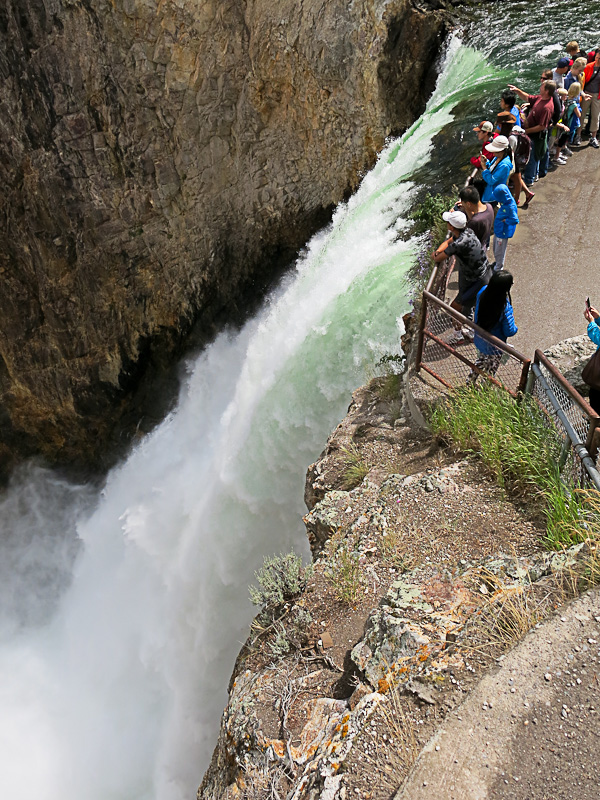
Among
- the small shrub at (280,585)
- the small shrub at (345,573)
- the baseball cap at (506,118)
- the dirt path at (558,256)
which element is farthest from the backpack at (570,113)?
the small shrub at (280,585)

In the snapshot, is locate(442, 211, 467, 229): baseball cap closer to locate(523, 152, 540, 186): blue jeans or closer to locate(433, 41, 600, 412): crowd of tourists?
locate(433, 41, 600, 412): crowd of tourists

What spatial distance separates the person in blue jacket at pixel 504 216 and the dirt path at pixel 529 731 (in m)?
3.74

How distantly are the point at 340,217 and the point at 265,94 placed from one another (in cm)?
298

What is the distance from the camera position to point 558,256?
6.69 metres

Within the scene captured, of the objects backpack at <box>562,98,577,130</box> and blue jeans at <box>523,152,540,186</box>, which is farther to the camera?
backpack at <box>562,98,577,130</box>

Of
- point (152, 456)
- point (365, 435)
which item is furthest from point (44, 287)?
point (365, 435)

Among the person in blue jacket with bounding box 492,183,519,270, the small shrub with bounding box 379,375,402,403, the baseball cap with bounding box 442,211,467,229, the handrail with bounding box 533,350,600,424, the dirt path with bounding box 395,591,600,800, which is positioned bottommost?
the small shrub with bounding box 379,375,402,403

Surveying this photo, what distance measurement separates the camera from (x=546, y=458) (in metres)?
4.05

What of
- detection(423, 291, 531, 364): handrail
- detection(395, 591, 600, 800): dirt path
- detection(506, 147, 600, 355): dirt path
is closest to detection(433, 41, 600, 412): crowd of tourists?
detection(423, 291, 531, 364): handrail

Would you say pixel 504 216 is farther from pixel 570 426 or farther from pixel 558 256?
pixel 570 426

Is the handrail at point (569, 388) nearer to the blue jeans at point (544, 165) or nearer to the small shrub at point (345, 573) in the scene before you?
the small shrub at point (345, 573)

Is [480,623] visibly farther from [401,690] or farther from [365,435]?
[365,435]

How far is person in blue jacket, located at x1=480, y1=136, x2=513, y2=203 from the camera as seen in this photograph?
18.7 ft

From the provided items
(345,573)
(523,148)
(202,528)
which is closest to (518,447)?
(345,573)
